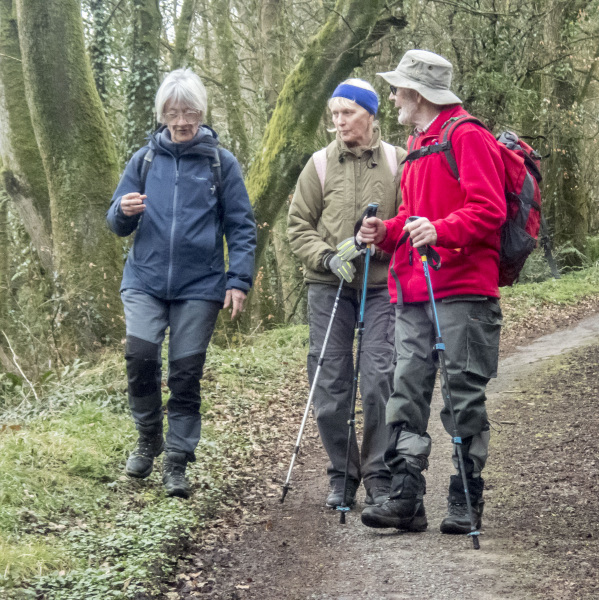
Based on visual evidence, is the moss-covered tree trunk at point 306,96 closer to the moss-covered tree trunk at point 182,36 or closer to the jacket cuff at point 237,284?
the moss-covered tree trunk at point 182,36

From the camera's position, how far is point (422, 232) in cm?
372

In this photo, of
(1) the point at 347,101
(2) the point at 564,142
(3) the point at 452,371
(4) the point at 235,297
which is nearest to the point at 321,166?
(1) the point at 347,101

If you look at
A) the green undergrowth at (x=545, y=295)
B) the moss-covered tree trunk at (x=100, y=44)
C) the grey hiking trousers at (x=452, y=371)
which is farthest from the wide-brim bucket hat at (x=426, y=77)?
the green undergrowth at (x=545, y=295)

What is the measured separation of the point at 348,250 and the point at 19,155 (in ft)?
20.6

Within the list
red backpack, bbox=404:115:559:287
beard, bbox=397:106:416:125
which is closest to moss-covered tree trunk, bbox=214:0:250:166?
beard, bbox=397:106:416:125

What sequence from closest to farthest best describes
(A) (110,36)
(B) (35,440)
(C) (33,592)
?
(C) (33,592), (B) (35,440), (A) (110,36)

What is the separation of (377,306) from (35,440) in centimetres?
238

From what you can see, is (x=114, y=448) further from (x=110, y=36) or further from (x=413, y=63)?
(x=110, y=36)

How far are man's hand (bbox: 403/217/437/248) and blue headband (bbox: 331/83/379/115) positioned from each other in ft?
4.08

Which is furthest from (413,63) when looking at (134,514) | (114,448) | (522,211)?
(114,448)

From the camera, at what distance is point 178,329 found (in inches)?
185

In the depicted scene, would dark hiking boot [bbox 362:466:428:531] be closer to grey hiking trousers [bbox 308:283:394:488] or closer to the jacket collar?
grey hiking trousers [bbox 308:283:394:488]

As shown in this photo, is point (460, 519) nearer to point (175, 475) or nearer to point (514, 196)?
point (514, 196)

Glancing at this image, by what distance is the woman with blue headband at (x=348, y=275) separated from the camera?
4.65 meters
